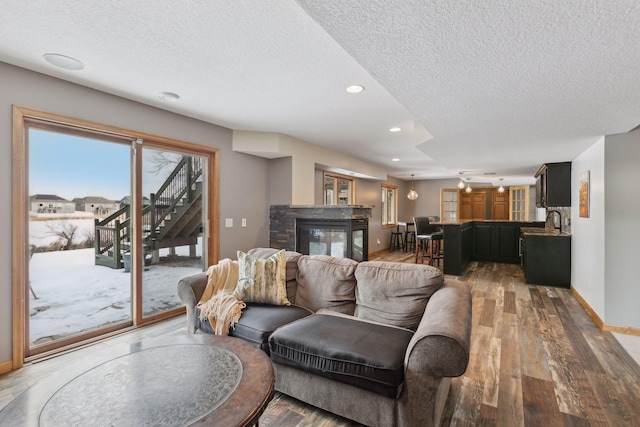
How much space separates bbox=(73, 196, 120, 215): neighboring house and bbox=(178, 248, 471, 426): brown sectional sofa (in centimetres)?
132

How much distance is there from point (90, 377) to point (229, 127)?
3.31 meters

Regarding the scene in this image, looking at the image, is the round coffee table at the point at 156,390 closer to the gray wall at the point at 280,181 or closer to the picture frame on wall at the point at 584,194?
the gray wall at the point at 280,181

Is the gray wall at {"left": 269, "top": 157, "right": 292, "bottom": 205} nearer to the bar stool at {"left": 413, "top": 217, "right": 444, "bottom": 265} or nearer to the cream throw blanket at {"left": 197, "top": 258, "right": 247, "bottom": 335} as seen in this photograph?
the cream throw blanket at {"left": 197, "top": 258, "right": 247, "bottom": 335}

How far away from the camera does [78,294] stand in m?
3.01

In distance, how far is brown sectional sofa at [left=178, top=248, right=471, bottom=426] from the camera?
1.53 metres

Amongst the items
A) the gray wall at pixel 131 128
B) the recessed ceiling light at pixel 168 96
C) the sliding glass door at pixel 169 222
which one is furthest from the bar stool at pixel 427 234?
the recessed ceiling light at pixel 168 96

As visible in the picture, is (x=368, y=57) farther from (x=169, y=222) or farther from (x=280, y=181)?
(x=280, y=181)

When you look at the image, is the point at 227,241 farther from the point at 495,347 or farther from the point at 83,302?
the point at 495,347

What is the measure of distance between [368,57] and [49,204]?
2984 millimetres

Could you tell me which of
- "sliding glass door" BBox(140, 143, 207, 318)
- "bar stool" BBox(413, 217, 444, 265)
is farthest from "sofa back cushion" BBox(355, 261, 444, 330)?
"bar stool" BBox(413, 217, 444, 265)

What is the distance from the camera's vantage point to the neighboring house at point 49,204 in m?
2.61

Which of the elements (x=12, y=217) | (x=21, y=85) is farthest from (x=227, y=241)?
(x=21, y=85)

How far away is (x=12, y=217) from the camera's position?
7.82 feet

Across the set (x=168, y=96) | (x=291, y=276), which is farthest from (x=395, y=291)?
(x=168, y=96)
